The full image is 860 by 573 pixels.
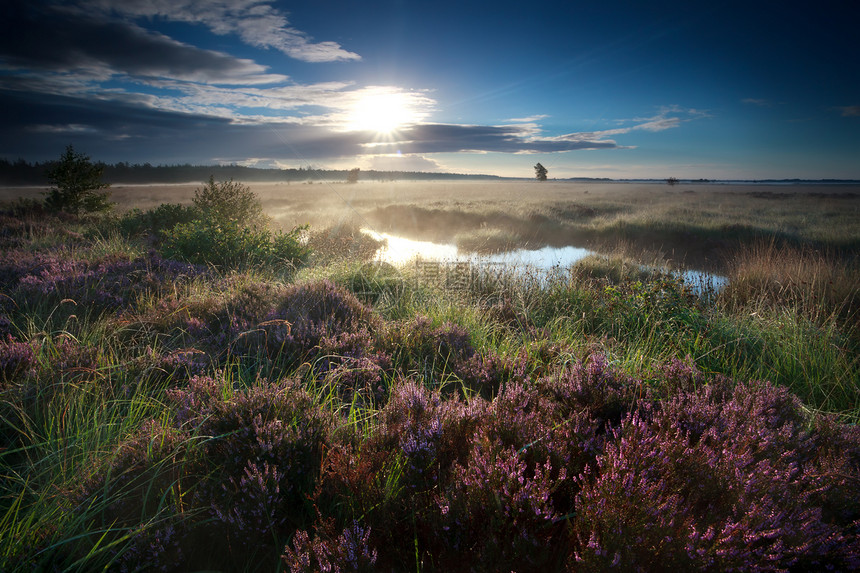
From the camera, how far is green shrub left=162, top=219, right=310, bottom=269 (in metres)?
9.93

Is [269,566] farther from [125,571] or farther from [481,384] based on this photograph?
[481,384]

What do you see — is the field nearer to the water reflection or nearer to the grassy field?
the water reflection

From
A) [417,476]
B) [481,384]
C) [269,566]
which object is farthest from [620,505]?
[481,384]

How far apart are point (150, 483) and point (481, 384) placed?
2.51 metres

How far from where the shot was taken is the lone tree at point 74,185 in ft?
57.3

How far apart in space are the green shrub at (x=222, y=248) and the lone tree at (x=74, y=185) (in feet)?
37.4

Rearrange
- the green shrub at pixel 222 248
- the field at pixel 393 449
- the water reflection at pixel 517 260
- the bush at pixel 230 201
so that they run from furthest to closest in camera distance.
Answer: the bush at pixel 230 201, the water reflection at pixel 517 260, the green shrub at pixel 222 248, the field at pixel 393 449

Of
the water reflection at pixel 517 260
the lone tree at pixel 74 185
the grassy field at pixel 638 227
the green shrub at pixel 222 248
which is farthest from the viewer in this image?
the grassy field at pixel 638 227

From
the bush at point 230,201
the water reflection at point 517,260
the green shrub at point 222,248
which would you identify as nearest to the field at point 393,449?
the green shrub at point 222,248

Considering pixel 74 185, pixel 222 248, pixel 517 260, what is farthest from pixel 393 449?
pixel 74 185

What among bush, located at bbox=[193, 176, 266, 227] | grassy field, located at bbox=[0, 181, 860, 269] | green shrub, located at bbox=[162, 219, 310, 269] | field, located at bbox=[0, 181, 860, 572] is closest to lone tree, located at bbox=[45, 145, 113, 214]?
grassy field, located at bbox=[0, 181, 860, 269]

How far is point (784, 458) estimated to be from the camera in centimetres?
198

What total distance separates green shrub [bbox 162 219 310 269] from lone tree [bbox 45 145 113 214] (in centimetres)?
1140

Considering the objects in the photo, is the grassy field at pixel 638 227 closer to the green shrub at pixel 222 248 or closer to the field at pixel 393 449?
the green shrub at pixel 222 248
